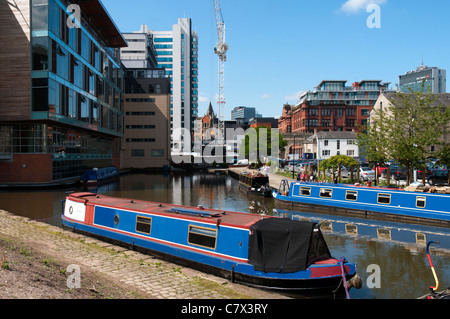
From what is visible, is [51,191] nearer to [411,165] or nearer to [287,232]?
[287,232]

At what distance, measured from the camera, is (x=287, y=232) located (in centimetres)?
976

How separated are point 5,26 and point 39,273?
3551cm

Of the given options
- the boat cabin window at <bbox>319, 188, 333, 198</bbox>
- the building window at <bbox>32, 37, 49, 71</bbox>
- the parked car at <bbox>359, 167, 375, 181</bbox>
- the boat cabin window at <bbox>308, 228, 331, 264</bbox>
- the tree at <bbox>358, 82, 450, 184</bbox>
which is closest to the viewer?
the boat cabin window at <bbox>308, 228, 331, 264</bbox>

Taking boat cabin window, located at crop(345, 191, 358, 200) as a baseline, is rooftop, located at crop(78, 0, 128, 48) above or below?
above

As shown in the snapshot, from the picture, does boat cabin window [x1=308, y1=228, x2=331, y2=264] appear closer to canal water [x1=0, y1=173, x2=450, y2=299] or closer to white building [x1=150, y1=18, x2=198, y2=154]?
canal water [x1=0, y1=173, x2=450, y2=299]

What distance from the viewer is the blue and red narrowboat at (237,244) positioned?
31.7ft

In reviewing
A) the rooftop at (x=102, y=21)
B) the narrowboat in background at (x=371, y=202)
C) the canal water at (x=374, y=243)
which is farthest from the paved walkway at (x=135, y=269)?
the rooftop at (x=102, y=21)

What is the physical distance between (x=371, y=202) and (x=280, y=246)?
14.9 m

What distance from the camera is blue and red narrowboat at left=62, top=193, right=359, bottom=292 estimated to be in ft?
31.7

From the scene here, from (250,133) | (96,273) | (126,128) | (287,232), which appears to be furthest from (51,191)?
(250,133)

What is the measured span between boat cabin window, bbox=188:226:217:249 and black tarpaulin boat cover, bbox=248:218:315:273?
1.54m
